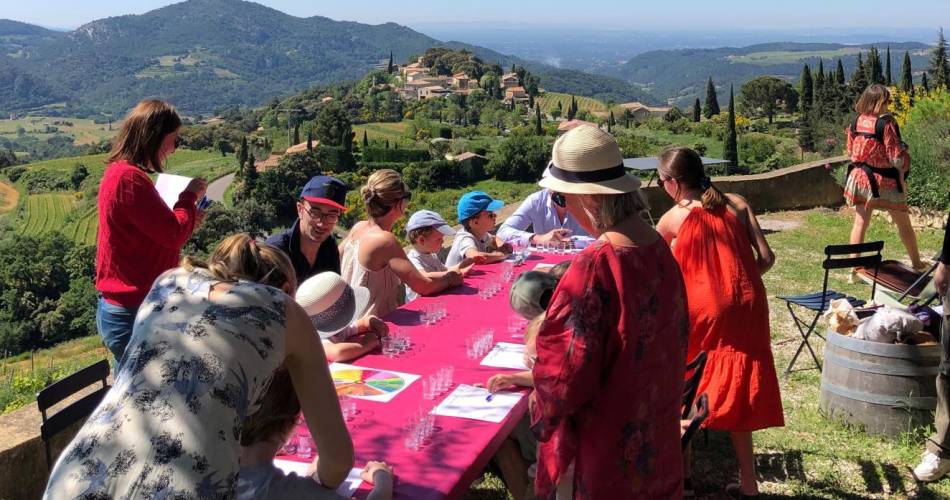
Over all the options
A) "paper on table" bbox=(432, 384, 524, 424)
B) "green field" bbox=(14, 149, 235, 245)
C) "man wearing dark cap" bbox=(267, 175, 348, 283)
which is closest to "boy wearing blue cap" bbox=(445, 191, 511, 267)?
"man wearing dark cap" bbox=(267, 175, 348, 283)

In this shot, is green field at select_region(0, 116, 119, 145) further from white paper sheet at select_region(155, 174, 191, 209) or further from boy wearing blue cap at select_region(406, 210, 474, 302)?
white paper sheet at select_region(155, 174, 191, 209)

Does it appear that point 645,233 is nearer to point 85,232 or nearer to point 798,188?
point 798,188

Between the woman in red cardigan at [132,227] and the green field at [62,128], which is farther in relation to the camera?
the green field at [62,128]

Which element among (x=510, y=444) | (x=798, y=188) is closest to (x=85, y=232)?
(x=798, y=188)

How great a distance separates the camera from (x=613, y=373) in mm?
1849

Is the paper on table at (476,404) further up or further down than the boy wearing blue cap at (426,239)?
further down

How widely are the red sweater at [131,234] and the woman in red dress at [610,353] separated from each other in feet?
5.75

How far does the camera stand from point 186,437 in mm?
1454

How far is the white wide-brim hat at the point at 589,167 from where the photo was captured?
1936 mm

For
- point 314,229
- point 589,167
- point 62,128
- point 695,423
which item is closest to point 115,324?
point 314,229

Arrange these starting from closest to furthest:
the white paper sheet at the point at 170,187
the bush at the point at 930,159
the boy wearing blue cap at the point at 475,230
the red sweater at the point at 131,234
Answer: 1. the red sweater at the point at 131,234
2. the white paper sheet at the point at 170,187
3. the boy wearing blue cap at the point at 475,230
4. the bush at the point at 930,159

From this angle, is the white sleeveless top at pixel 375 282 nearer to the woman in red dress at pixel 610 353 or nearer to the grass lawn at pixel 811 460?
the grass lawn at pixel 811 460

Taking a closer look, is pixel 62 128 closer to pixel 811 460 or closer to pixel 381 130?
pixel 381 130

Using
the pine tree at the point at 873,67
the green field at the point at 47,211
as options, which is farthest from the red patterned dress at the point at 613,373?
the green field at the point at 47,211
